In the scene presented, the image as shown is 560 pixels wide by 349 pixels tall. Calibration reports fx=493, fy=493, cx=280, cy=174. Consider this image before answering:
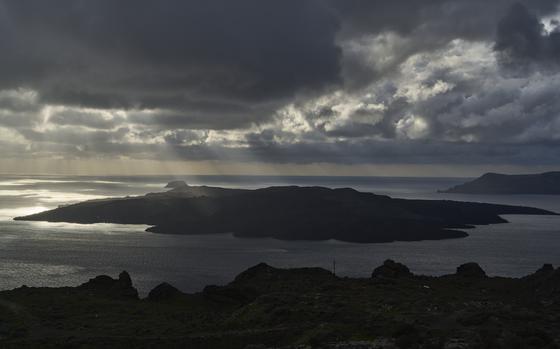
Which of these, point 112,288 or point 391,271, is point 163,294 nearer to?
point 112,288

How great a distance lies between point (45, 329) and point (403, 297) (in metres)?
45.0

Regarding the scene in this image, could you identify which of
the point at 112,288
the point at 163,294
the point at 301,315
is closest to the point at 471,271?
the point at 301,315

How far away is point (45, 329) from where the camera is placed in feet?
190

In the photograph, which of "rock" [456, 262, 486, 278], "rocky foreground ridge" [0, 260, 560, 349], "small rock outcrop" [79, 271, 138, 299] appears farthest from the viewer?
"rock" [456, 262, 486, 278]

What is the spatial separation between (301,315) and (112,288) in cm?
4868

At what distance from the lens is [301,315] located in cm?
5472

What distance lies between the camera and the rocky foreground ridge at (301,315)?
41.9m

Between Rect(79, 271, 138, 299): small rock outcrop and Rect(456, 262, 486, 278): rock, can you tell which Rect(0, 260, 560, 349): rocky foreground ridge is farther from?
Rect(456, 262, 486, 278): rock

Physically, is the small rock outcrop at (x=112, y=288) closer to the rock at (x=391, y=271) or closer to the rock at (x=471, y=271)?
the rock at (x=391, y=271)

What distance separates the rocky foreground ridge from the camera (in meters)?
41.9

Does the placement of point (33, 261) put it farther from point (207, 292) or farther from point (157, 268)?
point (207, 292)

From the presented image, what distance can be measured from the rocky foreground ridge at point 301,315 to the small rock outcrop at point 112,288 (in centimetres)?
19

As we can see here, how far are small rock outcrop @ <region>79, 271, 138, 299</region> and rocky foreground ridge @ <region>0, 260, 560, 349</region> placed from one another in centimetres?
19

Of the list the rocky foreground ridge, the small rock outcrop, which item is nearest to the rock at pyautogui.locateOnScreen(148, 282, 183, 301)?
the rocky foreground ridge
